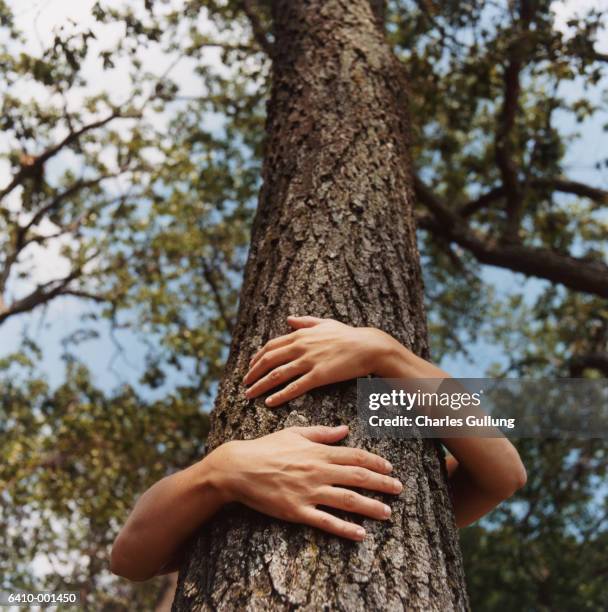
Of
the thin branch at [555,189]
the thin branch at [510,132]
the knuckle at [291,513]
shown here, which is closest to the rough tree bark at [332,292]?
the knuckle at [291,513]

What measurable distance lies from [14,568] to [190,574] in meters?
12.0

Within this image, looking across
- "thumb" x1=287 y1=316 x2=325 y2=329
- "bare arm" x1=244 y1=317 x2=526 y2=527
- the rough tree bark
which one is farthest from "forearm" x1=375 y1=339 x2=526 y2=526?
"thumb" x1=287 y1=316 x2=325 y2=329

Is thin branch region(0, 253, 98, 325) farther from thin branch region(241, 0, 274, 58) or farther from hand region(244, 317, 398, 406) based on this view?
hand region(244, 317, 398, 406)

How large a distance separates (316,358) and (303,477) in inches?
14.4

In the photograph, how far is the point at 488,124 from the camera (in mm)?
8008

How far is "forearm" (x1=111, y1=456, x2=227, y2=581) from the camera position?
4.94 feet

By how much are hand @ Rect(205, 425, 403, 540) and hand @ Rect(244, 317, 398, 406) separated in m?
0.17

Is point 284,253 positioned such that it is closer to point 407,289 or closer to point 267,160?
point 407,289

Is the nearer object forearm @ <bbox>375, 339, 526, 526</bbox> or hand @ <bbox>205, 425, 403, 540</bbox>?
hand @ <bbox>205, 425, 403, 540</bbox>

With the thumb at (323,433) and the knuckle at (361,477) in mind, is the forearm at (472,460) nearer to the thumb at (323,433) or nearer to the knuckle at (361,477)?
the thumb at (323,433)

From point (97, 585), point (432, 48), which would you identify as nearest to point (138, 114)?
point (432, 48)

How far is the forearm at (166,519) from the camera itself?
151 centimetres

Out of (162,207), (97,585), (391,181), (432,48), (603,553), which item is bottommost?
(97,585)

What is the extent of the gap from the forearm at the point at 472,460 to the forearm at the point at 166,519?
1.98 feet
